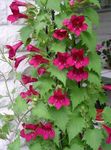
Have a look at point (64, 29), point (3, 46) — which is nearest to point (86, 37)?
point (64, 29)

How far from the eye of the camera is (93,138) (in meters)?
1.83

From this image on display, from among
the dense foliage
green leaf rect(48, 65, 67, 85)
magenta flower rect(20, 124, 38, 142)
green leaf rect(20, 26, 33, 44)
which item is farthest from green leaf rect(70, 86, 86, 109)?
green leaf rect(20, 26, 33, 44)

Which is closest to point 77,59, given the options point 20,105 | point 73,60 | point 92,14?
point 73,60

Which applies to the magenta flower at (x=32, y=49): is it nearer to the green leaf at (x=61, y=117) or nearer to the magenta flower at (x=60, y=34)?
the magenta flower at (x=60, y=34)

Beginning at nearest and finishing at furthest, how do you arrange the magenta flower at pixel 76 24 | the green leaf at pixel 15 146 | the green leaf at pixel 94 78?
the magenta flower at pixel 76 24
the green leaf at pixel 94 78
the green leaf at pixel 15 146

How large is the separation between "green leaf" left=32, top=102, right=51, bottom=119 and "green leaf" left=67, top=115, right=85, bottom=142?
11 cm

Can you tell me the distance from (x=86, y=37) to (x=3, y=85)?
58 centimetres

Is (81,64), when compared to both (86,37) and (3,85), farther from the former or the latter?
(3,85)

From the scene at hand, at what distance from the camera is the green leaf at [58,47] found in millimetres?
1731

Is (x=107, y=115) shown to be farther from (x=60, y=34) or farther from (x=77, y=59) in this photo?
(x=60, y=34)

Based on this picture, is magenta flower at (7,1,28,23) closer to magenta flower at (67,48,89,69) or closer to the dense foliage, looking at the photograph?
the dense foliage

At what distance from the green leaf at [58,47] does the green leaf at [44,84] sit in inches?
6.0

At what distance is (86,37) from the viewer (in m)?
1.76

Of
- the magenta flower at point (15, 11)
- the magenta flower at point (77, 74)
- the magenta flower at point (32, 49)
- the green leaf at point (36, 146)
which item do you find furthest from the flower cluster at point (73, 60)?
the green leaf at point (36, 146)
